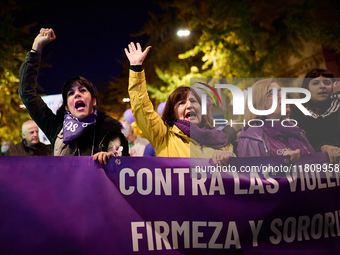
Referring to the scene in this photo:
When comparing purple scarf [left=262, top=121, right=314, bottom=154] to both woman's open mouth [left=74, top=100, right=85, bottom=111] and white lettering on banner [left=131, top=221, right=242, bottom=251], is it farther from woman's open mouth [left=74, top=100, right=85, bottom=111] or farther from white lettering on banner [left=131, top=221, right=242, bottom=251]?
woman's open mouth [left=74, top=100, right=85, bottom=111]

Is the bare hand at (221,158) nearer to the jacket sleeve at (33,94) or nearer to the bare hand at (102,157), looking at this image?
the bare hand at (102,157)

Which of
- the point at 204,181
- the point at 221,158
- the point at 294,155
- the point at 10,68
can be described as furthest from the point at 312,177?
the point at 10,68

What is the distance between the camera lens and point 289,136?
2.92 m

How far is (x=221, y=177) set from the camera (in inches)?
103

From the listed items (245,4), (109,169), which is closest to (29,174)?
(109,169)

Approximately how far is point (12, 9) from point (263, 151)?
9574 mm

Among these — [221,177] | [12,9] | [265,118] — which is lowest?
[221,177]

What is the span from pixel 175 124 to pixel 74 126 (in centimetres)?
89

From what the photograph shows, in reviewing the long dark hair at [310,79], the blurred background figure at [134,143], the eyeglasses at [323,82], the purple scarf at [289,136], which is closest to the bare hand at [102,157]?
the purple scarf at [289,136]

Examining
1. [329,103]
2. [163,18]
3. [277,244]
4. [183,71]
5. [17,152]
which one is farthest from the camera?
[183,71]

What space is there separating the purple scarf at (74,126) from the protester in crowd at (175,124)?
50 cm

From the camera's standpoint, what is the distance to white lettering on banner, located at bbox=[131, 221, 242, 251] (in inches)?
97.9

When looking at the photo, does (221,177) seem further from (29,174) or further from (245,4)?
(245,4)

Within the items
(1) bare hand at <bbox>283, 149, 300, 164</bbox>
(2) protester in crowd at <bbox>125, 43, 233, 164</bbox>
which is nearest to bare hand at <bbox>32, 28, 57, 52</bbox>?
(2) protester in crowd at <bbox>125, 43, 233, 164</bbox>
